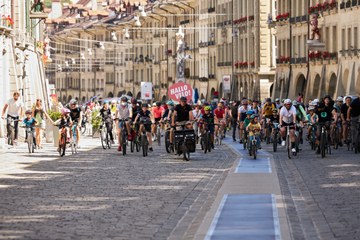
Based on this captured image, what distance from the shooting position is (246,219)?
19.1 meters

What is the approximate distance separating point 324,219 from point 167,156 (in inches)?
805

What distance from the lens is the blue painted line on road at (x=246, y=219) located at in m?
17.2

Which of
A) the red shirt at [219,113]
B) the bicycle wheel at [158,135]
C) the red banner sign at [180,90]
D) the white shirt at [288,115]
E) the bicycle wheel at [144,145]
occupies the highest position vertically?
the red banner sign at [180,90]

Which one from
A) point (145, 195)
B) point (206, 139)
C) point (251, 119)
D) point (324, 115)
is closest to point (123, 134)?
point (206, 139)

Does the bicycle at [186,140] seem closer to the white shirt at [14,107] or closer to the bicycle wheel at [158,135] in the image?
the white shirt at [14,107]

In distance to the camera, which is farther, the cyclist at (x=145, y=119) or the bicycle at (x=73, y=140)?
the bicycle at (x=73, y=140)

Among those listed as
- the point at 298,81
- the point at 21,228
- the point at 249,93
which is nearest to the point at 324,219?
the point at 21,228

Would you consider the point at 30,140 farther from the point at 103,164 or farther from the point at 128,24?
the point at 128,24

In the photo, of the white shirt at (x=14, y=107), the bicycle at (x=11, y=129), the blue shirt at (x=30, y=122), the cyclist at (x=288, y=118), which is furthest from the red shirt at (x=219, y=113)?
the cyclist at (x=288, y=118)

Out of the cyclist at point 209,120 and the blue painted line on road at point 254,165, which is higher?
the cyclist at point 209,120

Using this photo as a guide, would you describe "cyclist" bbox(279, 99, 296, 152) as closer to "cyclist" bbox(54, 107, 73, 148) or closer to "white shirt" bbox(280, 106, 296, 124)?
"white shirt" bbox(280, 106, 296, 124)

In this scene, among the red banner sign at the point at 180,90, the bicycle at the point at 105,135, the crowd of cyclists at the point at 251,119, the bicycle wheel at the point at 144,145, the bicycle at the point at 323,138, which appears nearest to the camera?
the bicycle at the point at 323,138

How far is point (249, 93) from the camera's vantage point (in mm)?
102875

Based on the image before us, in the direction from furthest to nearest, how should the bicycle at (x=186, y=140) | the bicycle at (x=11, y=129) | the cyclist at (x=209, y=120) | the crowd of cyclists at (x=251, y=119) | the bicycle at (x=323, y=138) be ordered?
the bicycle at (x=11, y=129)
the cyclist at (x=209, y=120)
the crowd of cyclists at (x=251, y=119)
the bicycle at (x=323, y=138)
the bicycle at (x=186, y=140)
